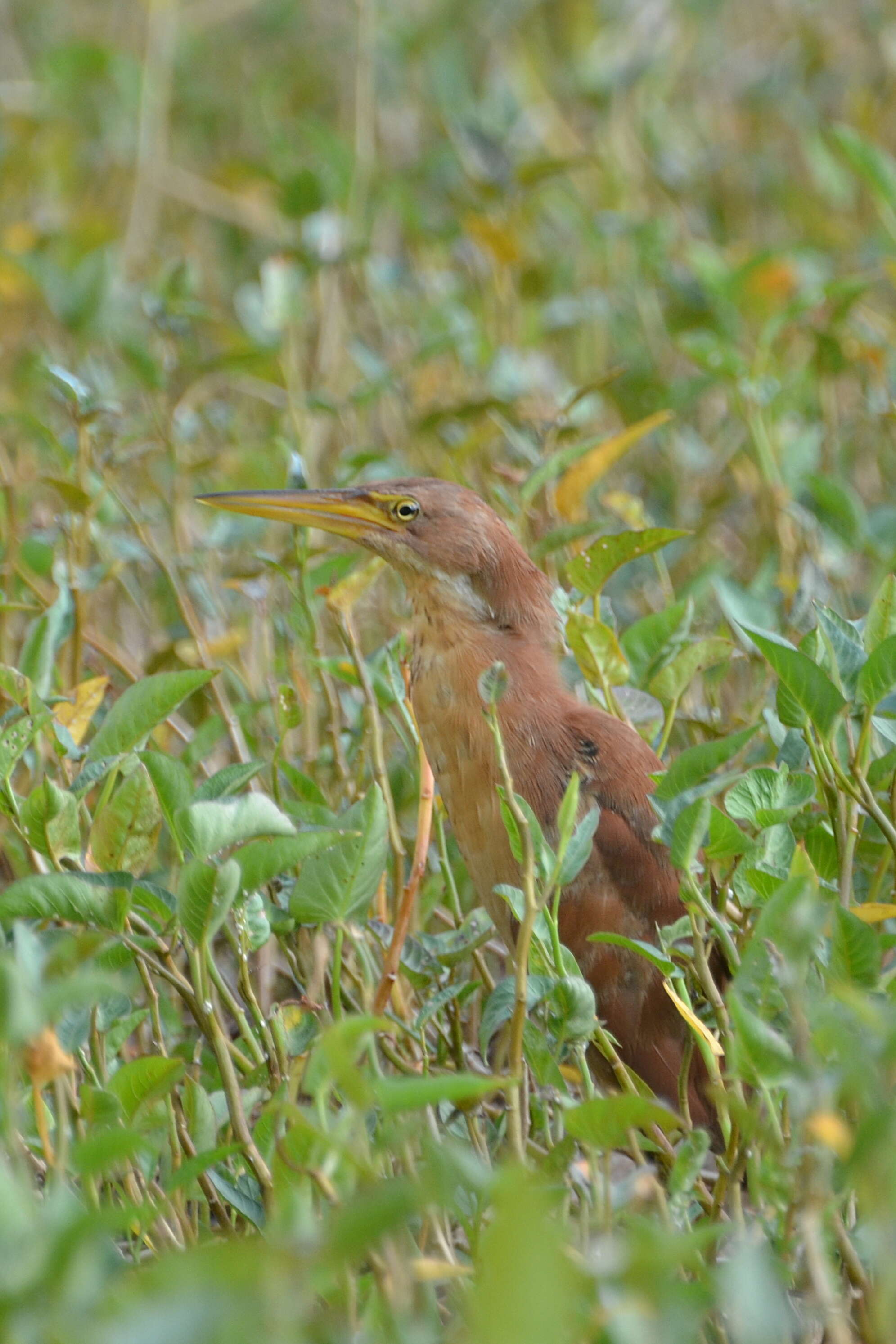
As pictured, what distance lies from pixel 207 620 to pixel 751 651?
110 centimetres

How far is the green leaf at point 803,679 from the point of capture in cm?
158

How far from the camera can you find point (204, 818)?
1389 mm

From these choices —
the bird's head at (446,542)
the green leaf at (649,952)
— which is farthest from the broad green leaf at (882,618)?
the bird's head at (446,542)

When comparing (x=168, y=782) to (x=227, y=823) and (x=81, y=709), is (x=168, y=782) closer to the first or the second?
(x=227, y=823)

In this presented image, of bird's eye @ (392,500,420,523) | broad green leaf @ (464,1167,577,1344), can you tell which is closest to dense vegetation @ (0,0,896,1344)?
broad green leaf @ (464,1167,577,1344)

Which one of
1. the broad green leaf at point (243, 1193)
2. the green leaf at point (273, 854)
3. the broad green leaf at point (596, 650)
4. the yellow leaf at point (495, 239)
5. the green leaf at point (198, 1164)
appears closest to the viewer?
the green leaf at point (198, 1164)

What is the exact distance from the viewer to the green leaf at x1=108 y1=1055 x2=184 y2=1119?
4.53 feet

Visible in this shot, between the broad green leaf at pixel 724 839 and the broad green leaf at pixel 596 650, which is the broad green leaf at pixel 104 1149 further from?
the broad green leaf at pixel 596 650

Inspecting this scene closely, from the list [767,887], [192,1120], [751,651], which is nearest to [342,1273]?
→ [192,1120]

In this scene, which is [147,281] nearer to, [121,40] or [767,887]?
[121,40]

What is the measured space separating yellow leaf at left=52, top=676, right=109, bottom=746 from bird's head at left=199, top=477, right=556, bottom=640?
397mm

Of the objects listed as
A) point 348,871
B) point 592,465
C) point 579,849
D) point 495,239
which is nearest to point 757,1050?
Answer: point 579,849

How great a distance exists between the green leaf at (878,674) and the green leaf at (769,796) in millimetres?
103

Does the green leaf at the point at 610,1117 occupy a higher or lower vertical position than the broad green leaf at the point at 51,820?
higher
